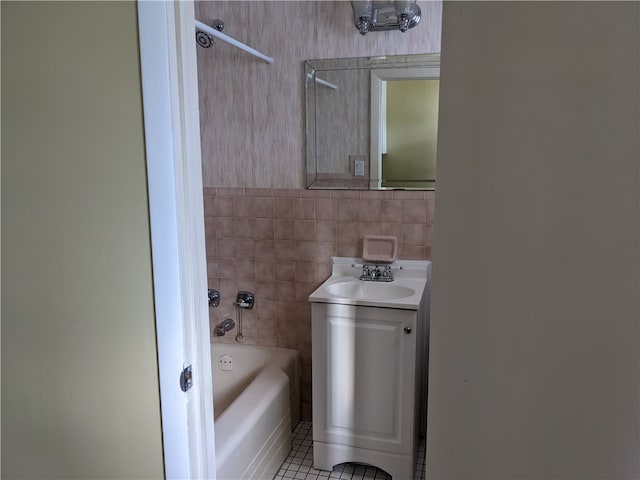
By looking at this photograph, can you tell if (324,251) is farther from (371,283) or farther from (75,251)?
(75,251)

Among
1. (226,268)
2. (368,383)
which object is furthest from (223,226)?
(368,383)

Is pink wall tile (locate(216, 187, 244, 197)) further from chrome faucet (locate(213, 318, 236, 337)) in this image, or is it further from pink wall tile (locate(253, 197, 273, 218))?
chrome faucet (locate(213, 318, 236, 337))

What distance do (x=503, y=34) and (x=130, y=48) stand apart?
74 cm

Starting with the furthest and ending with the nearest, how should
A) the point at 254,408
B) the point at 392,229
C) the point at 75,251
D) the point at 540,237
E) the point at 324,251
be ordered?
the point at 324,251
the point at 392,229
the point at 254,408
the point at 75,251
the point at 540,237

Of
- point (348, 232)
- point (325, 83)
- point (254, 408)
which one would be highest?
point (325, 83)

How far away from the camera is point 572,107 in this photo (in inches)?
20.3

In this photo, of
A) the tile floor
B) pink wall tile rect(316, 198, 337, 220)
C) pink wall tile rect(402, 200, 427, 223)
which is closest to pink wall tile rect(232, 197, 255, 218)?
pink wall tile rect(316, 198, 337, 220)

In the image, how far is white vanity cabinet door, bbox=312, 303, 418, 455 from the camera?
2.05m

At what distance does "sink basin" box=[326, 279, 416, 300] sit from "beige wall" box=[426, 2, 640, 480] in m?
1.65

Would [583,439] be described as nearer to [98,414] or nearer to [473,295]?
[473,295]

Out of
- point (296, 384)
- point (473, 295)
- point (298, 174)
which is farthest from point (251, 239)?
point (473, 295)

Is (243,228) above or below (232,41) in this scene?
below

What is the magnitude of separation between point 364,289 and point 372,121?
0.82 meters

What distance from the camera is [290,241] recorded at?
2500 millimetres
